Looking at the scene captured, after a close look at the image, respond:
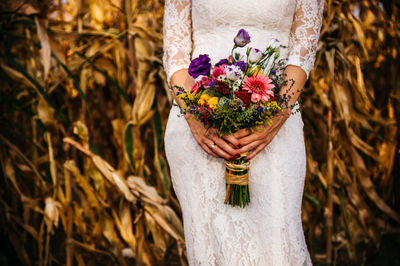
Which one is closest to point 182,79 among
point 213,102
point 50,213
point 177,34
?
point 177,34

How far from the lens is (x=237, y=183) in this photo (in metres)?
0.84

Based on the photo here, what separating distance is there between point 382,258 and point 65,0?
6.44 ft

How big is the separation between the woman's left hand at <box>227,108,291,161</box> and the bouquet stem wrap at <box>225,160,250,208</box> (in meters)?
0.03

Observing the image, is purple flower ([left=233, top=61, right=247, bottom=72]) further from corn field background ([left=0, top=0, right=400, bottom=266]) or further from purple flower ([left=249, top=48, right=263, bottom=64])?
corn field background ([left=0, top=0, right=400, bottom=266])

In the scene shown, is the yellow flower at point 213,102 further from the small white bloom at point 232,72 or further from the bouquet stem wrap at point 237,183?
the bouquet stem wrap at point 237,183

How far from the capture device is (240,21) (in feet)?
2.99

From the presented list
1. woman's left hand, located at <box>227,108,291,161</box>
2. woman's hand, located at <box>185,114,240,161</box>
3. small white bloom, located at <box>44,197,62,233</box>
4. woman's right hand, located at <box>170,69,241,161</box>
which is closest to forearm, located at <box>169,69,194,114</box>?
woman's right hand, located at <box>170,69,241,161</box>

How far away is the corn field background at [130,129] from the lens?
1295mm

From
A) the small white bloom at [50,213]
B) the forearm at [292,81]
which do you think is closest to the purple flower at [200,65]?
the forearm at [292,81]

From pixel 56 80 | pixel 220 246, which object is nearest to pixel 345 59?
pixel 220 246

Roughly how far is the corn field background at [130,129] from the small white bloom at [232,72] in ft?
2.08

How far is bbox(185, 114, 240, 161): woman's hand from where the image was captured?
0.82m

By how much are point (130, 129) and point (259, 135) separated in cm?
64

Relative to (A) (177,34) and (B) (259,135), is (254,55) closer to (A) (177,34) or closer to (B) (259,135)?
(B) (259,135)
